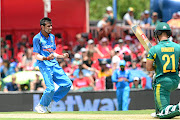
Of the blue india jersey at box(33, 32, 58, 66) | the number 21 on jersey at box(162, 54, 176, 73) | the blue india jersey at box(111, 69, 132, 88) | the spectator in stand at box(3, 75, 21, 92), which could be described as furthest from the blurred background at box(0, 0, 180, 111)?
the number 21 on jersey at box(162, 54, 176, 73)

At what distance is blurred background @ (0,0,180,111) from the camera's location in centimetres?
1617

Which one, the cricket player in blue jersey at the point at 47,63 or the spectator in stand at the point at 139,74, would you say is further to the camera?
the spectator in stand at the point at 139,74

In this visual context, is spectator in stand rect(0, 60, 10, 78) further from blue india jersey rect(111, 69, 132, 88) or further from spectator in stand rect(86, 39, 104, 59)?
blue india jersey rect(111, 69, 132, 88)

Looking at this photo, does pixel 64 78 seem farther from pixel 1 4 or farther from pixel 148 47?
pixel 1 4

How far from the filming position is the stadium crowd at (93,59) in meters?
16.3

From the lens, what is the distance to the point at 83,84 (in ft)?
53.0

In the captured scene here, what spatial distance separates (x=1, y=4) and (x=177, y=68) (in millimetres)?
15444

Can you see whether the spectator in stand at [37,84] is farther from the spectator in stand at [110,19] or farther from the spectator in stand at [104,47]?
the spectator in stand at [110,19]

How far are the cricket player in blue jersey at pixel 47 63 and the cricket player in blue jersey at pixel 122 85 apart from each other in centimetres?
463

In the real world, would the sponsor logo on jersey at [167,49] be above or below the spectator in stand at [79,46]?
below

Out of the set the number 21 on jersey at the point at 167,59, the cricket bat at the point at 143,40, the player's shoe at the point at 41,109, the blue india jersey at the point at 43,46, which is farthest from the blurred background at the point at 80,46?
the number 21 on jersey at the point at 167,59

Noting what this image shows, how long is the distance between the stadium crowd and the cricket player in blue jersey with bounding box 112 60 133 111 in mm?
814

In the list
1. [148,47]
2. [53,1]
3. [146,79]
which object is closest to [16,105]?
[146,79]

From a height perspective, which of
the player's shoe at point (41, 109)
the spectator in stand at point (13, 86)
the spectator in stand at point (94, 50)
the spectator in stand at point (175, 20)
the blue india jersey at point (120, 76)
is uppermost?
the spectator in stand at point (175, 20)
